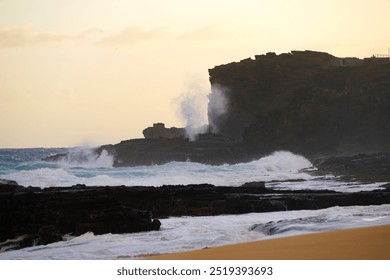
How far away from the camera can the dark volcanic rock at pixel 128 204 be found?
6.56 meters

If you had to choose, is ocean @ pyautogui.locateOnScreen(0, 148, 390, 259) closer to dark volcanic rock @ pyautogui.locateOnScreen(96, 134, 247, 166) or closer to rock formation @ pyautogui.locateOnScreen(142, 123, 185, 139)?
dark volcanic rock @ pyautogui.locateOnScreen(96, 134, 247, 166)

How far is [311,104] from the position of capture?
973 centimetres

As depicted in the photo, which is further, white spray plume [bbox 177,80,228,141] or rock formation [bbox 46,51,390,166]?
rock formation [bbox 46,51,390,166]

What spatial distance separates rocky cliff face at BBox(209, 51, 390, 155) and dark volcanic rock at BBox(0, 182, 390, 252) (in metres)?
1.08

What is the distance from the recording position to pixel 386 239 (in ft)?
18.4

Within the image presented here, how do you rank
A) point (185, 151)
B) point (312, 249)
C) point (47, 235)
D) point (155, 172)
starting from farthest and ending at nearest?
point (185, 151) < point (155, 172) < point (47, 235) < point (312, 249)

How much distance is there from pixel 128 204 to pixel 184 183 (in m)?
1.85

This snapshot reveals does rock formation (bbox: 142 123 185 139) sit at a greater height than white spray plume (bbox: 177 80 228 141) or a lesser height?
lesser

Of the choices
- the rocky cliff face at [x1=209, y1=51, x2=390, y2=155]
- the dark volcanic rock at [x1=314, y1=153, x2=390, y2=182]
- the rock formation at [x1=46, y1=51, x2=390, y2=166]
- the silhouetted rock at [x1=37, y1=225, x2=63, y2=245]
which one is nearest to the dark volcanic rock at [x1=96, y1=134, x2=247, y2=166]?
the rock formation at [x1=46, y1=51, x2=390, y2=166]

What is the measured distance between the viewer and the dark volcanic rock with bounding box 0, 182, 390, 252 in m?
6.56

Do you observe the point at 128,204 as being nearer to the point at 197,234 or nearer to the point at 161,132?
the point at 197,234

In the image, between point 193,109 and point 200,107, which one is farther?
point 200,107

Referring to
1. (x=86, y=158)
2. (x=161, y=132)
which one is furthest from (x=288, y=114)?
(x=86, y=158)
